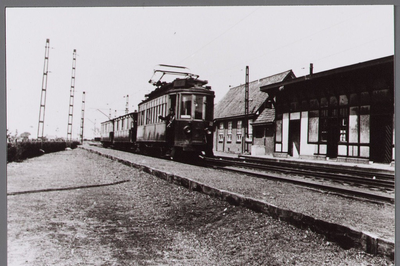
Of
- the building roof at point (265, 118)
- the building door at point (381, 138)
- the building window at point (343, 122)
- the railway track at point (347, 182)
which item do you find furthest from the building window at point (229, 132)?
the railway track at point (347, 182)

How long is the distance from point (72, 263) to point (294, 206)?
3039 millimetres

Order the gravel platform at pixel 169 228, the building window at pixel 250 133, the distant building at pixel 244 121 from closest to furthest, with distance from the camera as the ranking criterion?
the gravel platform at pixel 169 228
the distant building at pixel 244 121
the building window at pixel 250 133

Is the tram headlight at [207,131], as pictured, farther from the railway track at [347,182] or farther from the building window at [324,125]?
the building window at [324,125]

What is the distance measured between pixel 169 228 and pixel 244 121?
74.0 ft

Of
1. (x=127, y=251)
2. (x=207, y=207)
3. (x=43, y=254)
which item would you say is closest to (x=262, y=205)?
A: (x=207, y=207)

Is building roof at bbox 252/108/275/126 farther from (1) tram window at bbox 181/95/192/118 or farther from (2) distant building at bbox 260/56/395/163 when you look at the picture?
(1) tram window at bbox 181/95/192/118

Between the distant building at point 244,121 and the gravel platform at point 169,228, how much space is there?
16643 millimetres

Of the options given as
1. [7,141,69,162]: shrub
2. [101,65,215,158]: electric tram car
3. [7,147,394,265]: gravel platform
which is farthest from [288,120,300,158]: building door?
[7,147,394,265]: gravel platform

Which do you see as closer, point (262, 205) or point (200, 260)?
point (200, 260)

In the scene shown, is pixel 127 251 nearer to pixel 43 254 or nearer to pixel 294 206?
pixel 43 254

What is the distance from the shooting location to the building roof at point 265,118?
23.8 m

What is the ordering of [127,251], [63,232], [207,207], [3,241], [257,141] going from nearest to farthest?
1. [3,241]
2. [127,251]
3. [63,232]
4. [207,207]
5. [257,141]

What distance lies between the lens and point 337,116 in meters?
16.0

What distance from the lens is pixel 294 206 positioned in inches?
189
